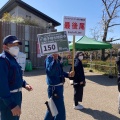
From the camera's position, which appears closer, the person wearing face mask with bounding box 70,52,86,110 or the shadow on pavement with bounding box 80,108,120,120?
the shadow on pavement with bounding box 80,108,120,120

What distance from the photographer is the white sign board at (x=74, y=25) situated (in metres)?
5.96

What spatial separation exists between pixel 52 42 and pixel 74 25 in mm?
1243

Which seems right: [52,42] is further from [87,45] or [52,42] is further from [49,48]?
[87,45]

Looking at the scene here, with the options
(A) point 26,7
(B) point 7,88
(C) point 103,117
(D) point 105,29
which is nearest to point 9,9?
(A) point 26,7

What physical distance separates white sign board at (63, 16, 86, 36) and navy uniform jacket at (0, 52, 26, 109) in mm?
2711

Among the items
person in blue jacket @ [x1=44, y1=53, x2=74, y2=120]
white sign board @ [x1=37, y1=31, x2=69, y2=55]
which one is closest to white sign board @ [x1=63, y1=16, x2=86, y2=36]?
white sign board @ [x1=37, y1=31, x2=69, y2=55]

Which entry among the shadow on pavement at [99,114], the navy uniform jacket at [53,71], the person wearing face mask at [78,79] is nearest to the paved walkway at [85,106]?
the shadow on pavement at [99,114]

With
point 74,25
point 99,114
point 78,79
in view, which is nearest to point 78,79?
point 78,79

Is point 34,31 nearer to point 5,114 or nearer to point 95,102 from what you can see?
point 95,102

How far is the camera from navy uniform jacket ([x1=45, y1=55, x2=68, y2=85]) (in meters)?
4.79

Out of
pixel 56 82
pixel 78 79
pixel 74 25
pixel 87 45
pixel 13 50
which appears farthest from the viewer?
pixel 87 45

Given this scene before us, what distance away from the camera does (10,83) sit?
3.43 m

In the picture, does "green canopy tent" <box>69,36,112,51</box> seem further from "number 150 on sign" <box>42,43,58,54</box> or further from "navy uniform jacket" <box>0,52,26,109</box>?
"navy uniform jacket" <box>0,52,26,109</box>

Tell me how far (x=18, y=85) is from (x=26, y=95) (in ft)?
19.3
